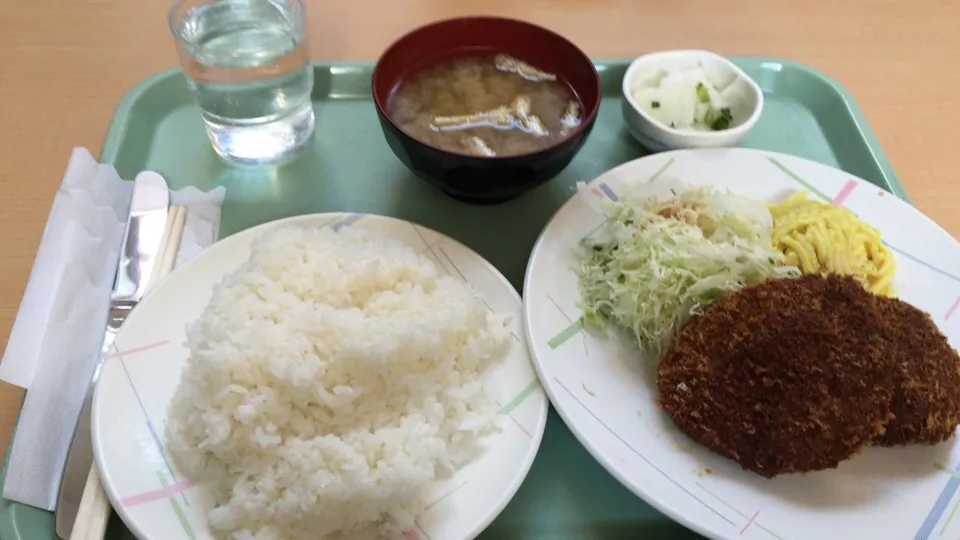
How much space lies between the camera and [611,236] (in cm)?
143

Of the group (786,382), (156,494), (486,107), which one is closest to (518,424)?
(786,382)

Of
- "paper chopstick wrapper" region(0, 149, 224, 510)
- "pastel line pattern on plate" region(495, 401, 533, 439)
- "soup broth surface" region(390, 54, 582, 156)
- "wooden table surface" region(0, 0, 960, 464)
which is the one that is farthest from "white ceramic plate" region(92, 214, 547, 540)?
"wooden table surface" region(0, 0, 960, 464)

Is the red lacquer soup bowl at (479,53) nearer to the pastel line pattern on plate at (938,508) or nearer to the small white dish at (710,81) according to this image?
the small white dish at (710,81)

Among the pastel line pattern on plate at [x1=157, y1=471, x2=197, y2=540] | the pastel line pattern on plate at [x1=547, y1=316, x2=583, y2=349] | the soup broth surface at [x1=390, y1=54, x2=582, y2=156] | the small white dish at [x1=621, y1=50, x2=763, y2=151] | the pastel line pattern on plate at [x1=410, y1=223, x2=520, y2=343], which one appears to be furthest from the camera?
the small white dish at [x1=621, y1=50, x2=763, y2=151]

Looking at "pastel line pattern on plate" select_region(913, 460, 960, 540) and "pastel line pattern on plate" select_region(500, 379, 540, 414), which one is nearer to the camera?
"pastel line pattern on plate" select_region(913, 460, 960, 540)

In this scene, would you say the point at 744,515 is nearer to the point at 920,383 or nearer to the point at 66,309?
the point at 920,383

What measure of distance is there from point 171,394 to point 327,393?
0.28 m

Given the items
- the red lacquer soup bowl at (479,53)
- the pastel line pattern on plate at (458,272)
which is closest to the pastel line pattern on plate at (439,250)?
the pastel line pattern on plate at (458,272)

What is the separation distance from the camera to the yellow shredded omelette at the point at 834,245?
1.38 metres

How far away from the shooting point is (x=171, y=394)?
3.88ft

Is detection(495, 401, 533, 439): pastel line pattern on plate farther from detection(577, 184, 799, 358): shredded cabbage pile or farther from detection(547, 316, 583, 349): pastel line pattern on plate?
detection(577, 184, 799, 358): shredded cabbage pile

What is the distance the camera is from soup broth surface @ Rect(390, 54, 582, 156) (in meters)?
1.46

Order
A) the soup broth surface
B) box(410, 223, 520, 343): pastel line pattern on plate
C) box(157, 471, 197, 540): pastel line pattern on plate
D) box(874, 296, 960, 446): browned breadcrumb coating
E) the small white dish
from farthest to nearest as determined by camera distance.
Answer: the small white dish
the soup broth surface
box(410, 223, 520, 343): pastel line pattern on plate
box(874, 296, 960, 446): browned breadcrumb coating
box(157, 471, 197, 540): pastel line pattern on plate

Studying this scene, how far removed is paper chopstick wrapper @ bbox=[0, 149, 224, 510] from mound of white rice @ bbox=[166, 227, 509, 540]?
0.21 metres
